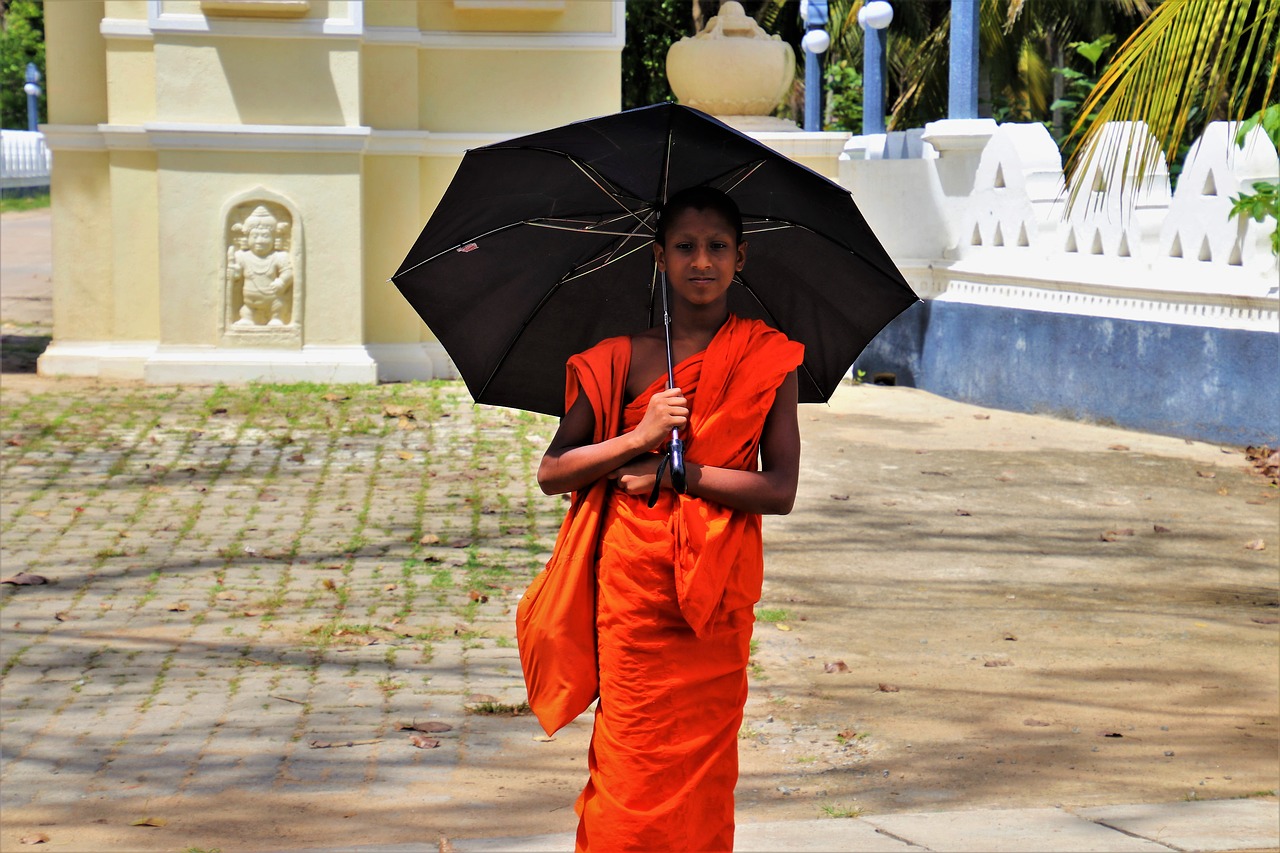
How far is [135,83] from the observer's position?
Result: 482 inches

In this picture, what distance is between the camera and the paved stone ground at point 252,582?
515 cm

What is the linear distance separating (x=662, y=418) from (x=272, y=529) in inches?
214

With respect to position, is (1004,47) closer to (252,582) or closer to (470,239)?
(252,582)

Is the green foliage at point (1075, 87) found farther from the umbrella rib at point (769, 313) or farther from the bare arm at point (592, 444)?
the bare arm at point (592, 444)

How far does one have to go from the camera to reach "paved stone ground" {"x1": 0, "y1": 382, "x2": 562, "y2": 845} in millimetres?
5148

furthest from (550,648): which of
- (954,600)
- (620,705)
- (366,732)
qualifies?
(954,600)

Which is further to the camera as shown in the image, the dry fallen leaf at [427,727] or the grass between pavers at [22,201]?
the grass between pavers at [22,201]

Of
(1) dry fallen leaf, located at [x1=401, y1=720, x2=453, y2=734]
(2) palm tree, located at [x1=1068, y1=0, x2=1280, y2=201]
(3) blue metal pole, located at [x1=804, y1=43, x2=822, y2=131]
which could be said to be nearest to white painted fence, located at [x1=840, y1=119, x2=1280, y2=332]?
(2) palm tree, located at [x1=1068, y1=0, x2=1280, y2=201]

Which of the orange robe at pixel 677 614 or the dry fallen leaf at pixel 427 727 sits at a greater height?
the orange robe at pixel 677 614

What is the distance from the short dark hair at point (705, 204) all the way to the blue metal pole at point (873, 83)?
19.7m

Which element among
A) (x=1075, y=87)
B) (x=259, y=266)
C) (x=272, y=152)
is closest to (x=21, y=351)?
(x=259, y=266)

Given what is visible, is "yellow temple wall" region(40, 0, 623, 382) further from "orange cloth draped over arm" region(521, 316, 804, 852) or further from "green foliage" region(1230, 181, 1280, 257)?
"orange cloth draped over arm" region(521, 316, 804, 852)

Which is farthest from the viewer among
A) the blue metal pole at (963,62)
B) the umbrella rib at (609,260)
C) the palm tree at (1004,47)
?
the palm tree at (1004,47)

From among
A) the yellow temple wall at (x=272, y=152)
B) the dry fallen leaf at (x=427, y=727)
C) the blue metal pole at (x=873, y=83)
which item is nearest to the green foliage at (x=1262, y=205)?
the yellow temple wall at (x=272, y=152)
